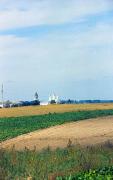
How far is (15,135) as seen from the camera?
118 feet

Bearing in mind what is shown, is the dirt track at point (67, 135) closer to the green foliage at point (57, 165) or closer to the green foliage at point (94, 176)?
the green foliage at point (57, 165)

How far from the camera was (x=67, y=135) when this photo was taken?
110 ft

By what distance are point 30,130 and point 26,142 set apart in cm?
675

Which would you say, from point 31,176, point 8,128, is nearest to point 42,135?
point 8,128

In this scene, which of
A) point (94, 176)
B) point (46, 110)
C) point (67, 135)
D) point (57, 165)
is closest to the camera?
point (94, 176)

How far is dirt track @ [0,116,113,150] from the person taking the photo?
100ft

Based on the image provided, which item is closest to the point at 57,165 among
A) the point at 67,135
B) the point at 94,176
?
the point at 94,176

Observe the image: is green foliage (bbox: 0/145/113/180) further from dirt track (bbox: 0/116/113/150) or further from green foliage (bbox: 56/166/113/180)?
dirt track (bbox: 0/116/113/150)

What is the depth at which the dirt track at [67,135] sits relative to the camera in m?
30.5

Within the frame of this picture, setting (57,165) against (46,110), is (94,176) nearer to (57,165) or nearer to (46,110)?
(57,165)

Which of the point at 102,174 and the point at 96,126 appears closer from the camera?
the point at 102,174

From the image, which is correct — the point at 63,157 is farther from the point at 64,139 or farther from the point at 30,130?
the point at 30,130

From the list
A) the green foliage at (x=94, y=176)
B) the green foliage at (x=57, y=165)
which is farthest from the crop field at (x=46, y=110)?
the green foliage at (x=94, y=176)

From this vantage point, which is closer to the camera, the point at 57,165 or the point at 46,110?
the point at 57,165
